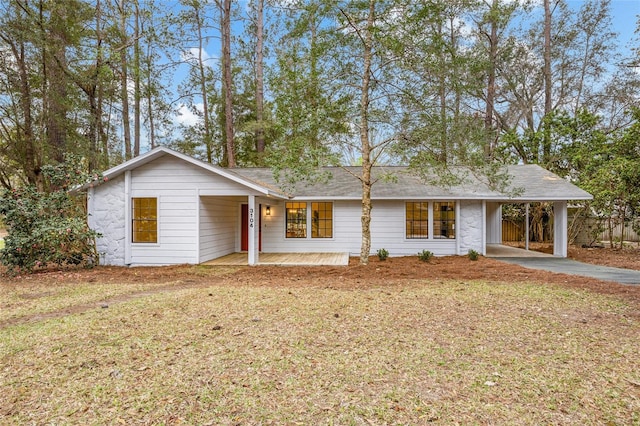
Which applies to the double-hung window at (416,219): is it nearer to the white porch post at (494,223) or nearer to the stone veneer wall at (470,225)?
the stone veneer wall at (470,225)

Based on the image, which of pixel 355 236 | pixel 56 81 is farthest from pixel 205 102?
pixel 355 236

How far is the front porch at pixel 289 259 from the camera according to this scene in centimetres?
973

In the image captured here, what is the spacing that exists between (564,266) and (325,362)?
9.13 meters

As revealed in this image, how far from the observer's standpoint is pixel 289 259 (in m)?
10.5

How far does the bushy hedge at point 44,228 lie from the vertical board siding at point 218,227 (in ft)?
9.11

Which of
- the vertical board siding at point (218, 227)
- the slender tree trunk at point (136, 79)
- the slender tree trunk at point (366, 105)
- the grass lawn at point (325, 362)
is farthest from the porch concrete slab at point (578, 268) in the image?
the slender tree trunk at point (136, 79)

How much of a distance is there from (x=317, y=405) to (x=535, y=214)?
56.7 feet

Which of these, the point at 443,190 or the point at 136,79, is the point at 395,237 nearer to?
the point at 443,190

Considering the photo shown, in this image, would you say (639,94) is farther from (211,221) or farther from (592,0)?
(211,221)

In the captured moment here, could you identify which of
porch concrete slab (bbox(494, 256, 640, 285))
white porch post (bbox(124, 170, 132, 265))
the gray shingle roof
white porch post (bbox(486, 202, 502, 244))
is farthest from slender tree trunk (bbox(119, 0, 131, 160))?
white porch post (bbox(486, 202, 502, 244))

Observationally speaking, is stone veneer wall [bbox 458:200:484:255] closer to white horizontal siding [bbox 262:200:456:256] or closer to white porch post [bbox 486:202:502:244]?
white horizontal siding [bbox 262:200:456:256]

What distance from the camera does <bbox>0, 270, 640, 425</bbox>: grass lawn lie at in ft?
8.46

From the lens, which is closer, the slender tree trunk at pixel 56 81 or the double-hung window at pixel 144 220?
the double-hung window at pixel 144 220

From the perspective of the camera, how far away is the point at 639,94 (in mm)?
17281
